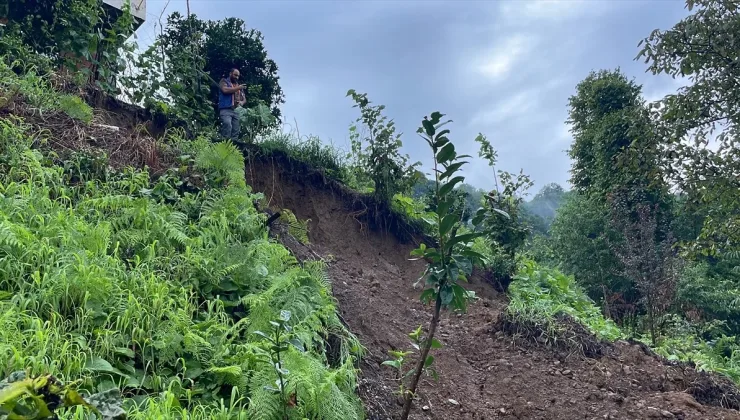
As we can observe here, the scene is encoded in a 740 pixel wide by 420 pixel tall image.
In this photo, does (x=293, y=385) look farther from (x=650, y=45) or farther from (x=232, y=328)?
(x=650, y=45)

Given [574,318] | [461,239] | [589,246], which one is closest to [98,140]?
[461,239]

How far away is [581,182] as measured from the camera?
1792cm

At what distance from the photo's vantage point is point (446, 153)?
9.77ft

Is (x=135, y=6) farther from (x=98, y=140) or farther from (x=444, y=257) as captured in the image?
(x=444, y=257)

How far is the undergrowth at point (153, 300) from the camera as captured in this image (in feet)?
8.08

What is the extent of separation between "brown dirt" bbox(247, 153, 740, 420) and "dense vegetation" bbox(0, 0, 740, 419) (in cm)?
31

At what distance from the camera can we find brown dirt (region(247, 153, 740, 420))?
160 inches

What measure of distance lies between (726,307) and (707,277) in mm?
2250

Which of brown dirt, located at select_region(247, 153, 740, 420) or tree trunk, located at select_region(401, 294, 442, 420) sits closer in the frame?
tree trunk, located at select_region(401, 294, 442, 420)

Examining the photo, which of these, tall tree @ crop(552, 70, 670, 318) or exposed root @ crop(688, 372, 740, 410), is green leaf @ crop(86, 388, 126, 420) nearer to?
exposed root @ crop(688, 372, 740, 410)

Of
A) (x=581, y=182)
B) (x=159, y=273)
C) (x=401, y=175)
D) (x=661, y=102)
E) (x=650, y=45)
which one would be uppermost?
(x=581, y=182)

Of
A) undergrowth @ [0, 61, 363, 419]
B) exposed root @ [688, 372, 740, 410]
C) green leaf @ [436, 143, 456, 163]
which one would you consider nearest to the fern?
undergrowth @ [0, 61, 363, 419]

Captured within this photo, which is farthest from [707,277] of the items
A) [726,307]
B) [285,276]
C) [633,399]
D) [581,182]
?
[285,276]

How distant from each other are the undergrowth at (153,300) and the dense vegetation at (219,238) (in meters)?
0.01
